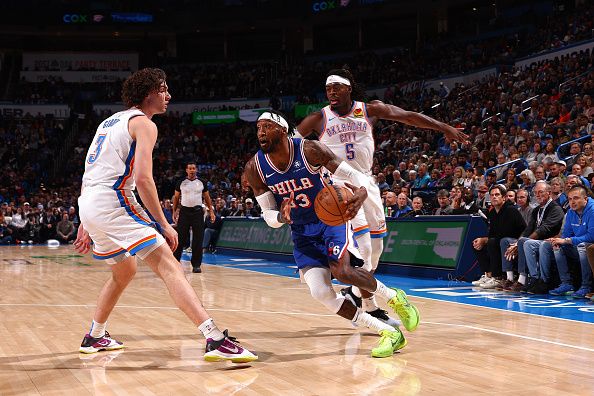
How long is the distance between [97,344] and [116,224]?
43.7 inches

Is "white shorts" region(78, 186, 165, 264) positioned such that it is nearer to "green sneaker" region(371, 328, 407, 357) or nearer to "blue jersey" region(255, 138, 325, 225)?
"blue jersey" region(255, 138, 325, 225)

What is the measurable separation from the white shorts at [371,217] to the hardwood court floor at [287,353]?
987 mm

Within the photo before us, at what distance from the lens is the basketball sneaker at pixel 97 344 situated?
5.43 m

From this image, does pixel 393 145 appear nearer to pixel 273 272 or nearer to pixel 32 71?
pixel 273 272

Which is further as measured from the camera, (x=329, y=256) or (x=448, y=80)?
(x=448, y=80)

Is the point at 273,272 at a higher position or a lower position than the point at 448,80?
lower

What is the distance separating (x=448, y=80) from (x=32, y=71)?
25554mm

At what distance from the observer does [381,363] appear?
16.2ft

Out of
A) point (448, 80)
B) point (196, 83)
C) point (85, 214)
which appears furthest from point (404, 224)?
point (196, 83)

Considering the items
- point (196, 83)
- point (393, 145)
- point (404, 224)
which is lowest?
point (404, 224)

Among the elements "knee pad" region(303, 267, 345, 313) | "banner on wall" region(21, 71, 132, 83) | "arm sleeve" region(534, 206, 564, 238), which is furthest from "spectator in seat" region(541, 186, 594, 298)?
"banner on wall" region(21, 71, 132, 83)

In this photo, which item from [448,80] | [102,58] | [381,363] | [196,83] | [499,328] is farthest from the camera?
[102,58]

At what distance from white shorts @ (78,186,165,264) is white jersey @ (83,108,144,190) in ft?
0.21

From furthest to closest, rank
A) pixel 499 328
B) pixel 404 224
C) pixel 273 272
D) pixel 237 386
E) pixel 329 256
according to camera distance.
Result: pixel 273 272 < pixel 404 224 < pixel 499 328 < pixel 329 256 < pixel 237 386
